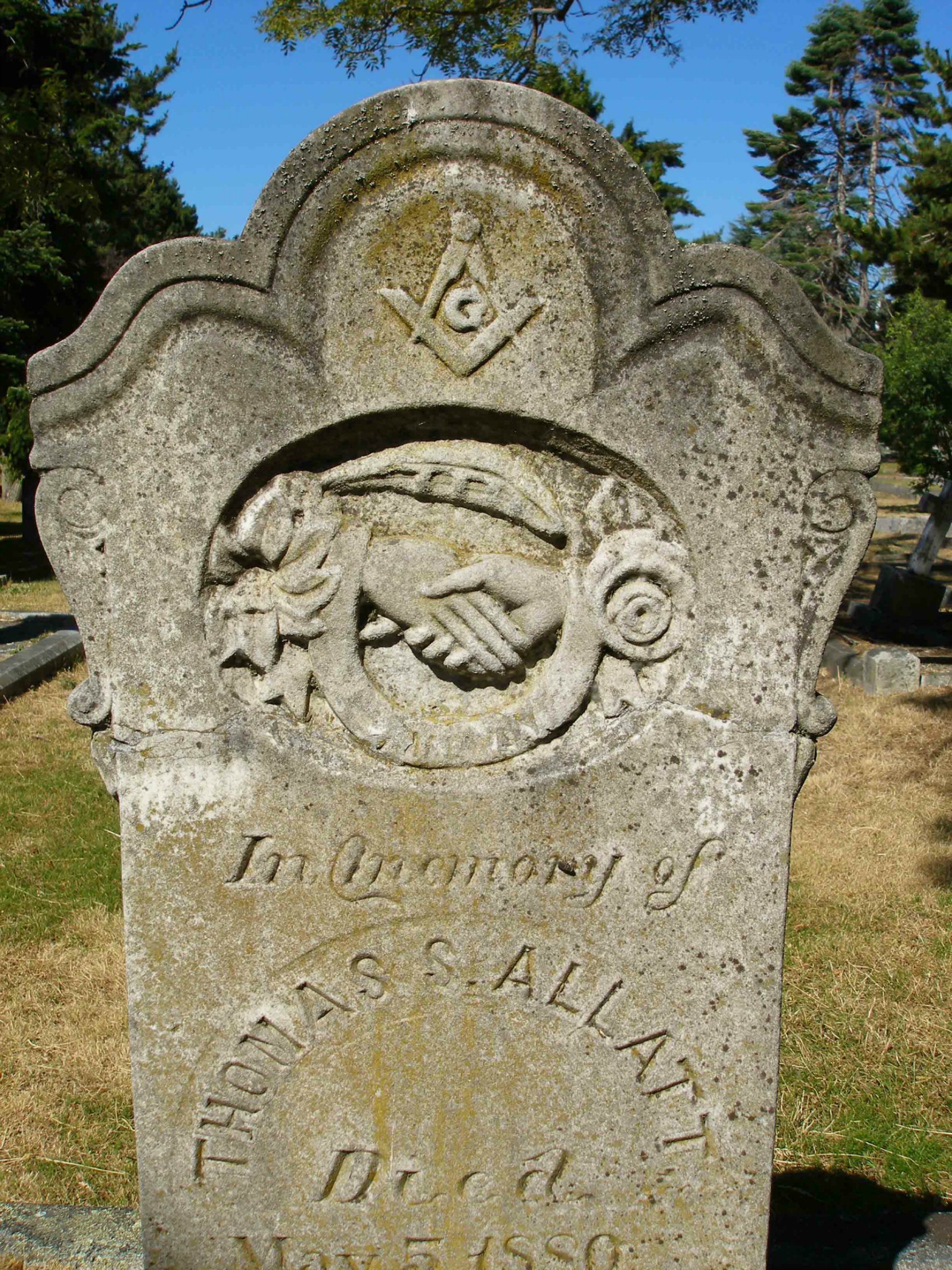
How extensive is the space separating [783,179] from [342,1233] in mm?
38948

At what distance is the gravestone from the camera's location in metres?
1.81

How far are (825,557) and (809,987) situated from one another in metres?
2.66

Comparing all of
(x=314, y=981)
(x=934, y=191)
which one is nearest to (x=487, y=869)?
(x=314, y=981)

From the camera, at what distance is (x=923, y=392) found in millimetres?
10422

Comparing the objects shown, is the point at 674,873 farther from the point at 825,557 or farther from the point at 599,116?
the point at 599,116

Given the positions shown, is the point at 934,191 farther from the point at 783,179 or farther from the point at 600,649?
the point at 783,179

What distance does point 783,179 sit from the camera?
1411 inches

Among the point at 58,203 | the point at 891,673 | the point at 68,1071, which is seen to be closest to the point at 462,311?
the point at 68,1071

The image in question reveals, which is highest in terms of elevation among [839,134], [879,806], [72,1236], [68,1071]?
[839,134]

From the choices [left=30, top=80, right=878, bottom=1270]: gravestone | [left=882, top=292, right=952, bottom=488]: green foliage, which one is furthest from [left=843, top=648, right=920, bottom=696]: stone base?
[left=30, top=80, right=878, bottom=1270]: gravestone

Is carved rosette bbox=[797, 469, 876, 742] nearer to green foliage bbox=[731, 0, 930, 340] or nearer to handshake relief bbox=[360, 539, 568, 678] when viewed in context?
handshake relief bbox=[360, 539, 568, 678]

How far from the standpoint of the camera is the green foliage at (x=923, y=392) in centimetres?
1034

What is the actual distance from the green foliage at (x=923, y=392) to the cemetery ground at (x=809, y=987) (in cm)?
482

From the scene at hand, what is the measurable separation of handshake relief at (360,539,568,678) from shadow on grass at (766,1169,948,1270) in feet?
5.35
